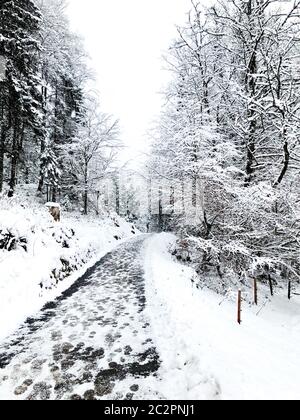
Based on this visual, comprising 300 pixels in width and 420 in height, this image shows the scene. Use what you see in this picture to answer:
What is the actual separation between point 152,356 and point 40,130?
49.3 ft

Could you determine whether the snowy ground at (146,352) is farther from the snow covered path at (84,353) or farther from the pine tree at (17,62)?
the pine tree at (17,62)

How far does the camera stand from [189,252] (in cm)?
1655

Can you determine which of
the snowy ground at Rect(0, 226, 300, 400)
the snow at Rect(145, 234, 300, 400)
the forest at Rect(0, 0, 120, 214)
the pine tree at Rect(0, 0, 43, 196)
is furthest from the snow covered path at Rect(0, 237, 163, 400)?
the forest at Rect(0, 0, 120, 214)

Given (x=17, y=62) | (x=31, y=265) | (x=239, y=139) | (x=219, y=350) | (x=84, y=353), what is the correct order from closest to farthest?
(x=219, y=350) → (x=84, y=353) → (x=31, y=265) → (x=239, y=139) → (x=17, y=62)

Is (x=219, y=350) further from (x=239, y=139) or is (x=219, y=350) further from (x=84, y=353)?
(x=239, y=139)

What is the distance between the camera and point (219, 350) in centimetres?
459

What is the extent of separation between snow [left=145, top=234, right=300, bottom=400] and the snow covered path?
336 mm

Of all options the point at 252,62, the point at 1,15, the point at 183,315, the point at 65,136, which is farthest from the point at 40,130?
the point at 183,315

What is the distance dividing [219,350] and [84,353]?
231cm

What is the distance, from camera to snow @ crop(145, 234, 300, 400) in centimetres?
359

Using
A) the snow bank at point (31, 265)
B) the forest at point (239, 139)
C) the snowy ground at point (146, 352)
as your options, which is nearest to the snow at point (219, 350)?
the snowy ground at point (146, 352)

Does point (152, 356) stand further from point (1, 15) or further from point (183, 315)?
point (1, 15)

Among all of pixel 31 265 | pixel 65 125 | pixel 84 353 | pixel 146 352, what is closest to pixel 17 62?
pixel 65 125

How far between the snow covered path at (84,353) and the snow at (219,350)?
336mm
